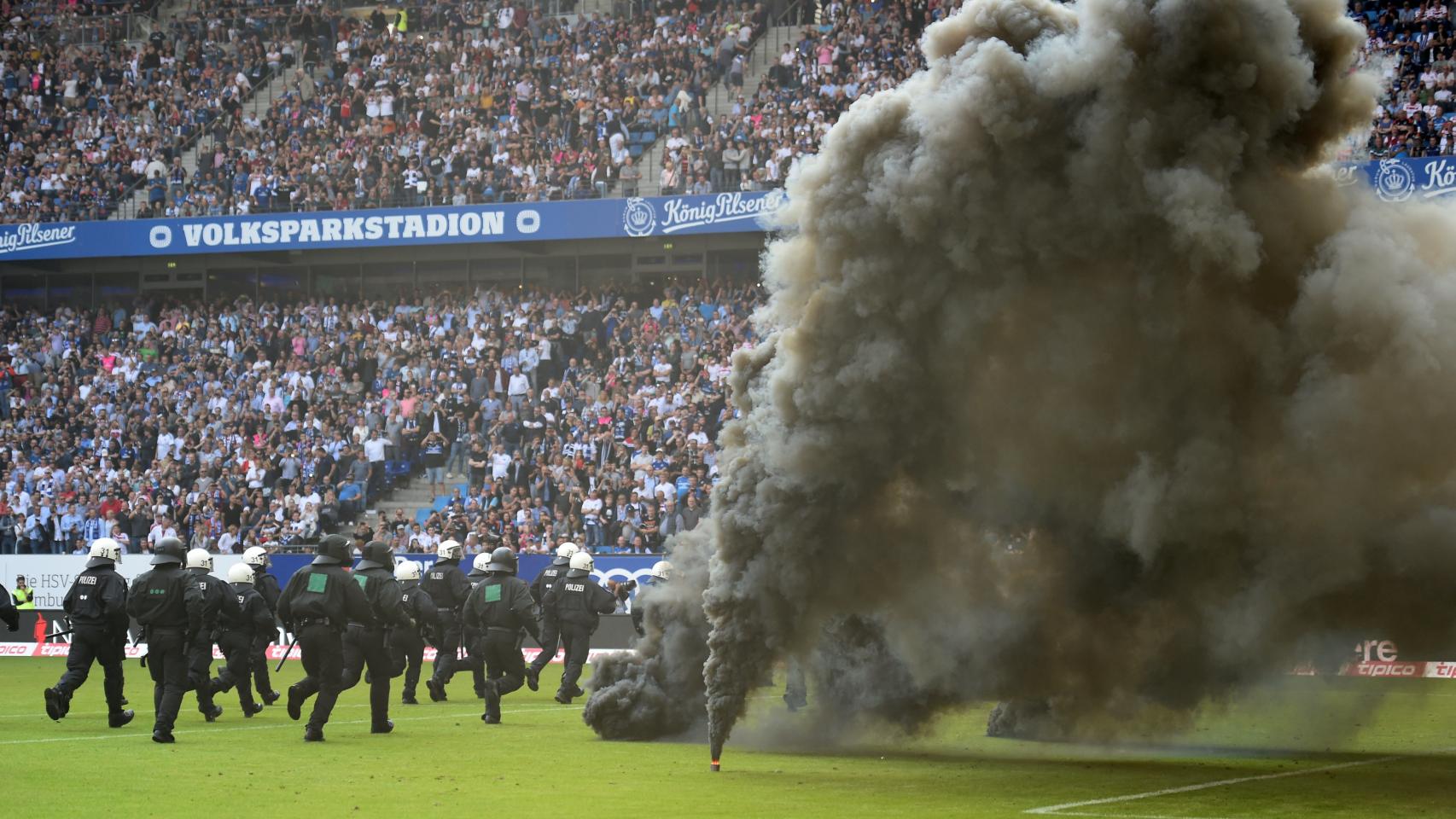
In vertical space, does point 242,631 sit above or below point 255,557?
below

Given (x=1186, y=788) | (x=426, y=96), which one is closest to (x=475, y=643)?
(x=1186, y=788)

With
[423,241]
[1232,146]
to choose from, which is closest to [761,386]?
[1232,146]

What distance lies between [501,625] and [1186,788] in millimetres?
9795

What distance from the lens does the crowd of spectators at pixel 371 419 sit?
37.4m

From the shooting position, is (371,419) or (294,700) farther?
(371,419)

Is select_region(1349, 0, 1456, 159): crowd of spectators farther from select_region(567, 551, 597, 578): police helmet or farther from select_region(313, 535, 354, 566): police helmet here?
select_region(313, 535, 354, 566): police helmet

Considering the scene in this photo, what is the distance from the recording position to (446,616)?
2555 cm

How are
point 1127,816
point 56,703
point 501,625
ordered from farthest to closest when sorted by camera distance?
1. point 501,625
2. point 56,703
3. point 1127,816

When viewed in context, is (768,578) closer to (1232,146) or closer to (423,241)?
(1232,146)

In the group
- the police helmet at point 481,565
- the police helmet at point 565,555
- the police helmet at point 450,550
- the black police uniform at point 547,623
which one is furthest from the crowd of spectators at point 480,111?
the police helmet at point 481,565

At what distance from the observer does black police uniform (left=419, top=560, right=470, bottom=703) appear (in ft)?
82.8

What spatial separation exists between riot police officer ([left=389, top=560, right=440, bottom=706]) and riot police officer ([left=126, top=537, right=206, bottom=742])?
7.75 feet

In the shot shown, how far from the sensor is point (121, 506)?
42156mm

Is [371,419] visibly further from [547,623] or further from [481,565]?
[481,565]
